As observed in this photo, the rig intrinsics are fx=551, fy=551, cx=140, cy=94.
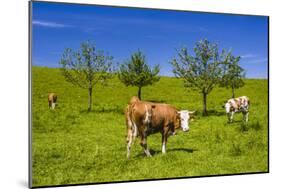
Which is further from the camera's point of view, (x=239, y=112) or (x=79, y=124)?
(x=239, y=112)

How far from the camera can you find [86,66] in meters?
5.75

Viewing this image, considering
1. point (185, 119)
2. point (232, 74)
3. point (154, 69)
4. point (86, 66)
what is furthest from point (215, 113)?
point (86, 66)

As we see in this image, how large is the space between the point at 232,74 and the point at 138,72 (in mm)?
1146

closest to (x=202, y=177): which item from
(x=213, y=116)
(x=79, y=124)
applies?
(x=213, y=116)

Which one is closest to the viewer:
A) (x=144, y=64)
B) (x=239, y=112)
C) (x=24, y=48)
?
(x=24, y=48)

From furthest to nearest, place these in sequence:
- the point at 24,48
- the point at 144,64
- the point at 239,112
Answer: the point at 239,112 < the point at 144,64 < the point at 24,48

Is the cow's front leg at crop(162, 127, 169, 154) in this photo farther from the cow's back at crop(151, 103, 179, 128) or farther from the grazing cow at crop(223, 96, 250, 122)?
the grazing cow at crop(223, 96, 250, 122)

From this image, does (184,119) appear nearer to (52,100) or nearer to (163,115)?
A: (163,115)

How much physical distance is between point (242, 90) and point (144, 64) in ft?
4.07

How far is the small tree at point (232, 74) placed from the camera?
6.27m

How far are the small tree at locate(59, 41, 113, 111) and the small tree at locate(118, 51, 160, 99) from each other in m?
0.16

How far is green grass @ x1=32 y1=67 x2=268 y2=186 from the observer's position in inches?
216

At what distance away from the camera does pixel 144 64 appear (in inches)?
233

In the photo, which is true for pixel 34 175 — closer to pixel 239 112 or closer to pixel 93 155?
pixel 93 155
